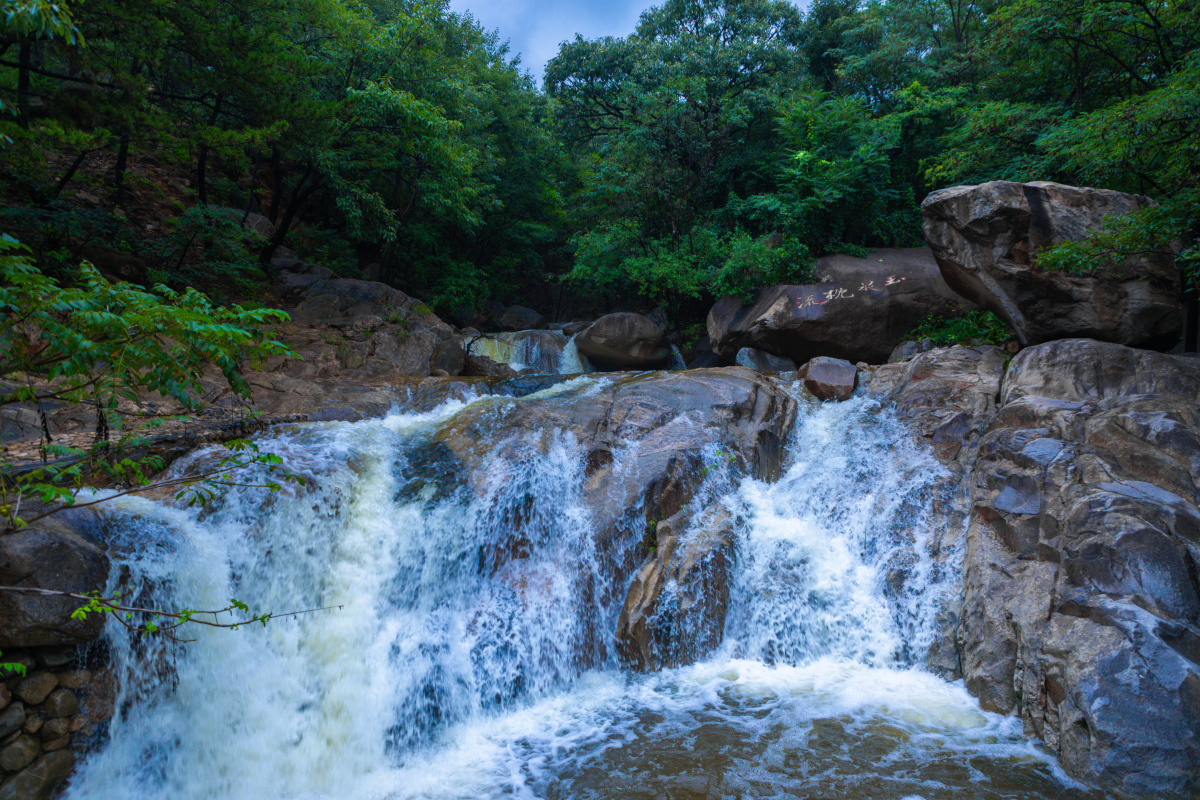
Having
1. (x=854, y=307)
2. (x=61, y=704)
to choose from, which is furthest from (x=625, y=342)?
(x=61, y=704)

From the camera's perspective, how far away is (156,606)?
174 inches

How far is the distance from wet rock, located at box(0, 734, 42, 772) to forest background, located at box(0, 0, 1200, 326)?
4.41 metres

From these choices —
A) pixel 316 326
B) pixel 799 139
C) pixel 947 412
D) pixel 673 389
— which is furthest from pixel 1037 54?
pixel 316 326

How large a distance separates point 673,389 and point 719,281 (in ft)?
18.3

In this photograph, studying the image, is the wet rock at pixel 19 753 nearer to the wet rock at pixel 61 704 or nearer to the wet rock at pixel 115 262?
the wet rock at pixel 61 704

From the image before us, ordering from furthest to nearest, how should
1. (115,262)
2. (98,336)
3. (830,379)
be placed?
(115,262), (830,379), (98,336)

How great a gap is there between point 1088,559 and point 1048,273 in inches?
188

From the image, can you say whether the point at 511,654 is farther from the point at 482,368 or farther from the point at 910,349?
the point at 910,349

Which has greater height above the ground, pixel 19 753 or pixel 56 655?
pixel 56 655

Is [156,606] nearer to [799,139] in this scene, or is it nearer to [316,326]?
[316,326]

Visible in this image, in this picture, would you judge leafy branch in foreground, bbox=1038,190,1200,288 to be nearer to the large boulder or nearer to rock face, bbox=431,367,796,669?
rock face, bbox=431,367,796,669

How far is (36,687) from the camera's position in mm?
3760

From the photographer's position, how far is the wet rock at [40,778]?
3535mm

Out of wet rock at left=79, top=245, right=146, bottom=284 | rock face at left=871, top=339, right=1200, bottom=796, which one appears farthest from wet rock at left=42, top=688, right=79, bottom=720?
wet rock at left=79, top=245, right=146, bottom=284
